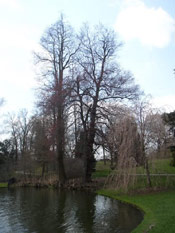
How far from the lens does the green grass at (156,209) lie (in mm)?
7598

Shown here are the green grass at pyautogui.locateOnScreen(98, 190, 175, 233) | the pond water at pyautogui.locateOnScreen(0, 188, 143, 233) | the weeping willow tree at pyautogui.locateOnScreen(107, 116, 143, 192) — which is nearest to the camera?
the green grass at pyautogui.locateOnScreen(98, 190, 175, 233)

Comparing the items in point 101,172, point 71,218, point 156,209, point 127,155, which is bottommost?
point 71,218

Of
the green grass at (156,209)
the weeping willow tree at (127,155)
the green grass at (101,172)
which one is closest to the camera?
the green grass at (156,209)

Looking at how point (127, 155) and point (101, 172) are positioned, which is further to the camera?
point (101, 172)

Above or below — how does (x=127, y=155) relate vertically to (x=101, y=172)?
above

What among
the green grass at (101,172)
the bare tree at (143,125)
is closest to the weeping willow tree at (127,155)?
the bare tree at (143,125)

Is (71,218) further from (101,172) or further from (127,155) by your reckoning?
(101,172)

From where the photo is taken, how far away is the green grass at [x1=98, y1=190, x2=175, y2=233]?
7598 mm

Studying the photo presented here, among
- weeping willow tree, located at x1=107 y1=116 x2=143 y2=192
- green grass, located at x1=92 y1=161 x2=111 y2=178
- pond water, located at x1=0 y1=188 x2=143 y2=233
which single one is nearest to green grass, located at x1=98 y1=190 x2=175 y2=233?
pond water, located at x1=0 y1=188 x2=143 y2=233

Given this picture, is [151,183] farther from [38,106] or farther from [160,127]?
[38,106]

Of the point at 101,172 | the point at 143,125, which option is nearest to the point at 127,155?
the point at 143,125

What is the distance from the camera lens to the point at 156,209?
1038 centimetres

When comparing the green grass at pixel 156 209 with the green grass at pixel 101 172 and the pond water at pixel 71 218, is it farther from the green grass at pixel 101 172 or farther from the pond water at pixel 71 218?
the green grass at pixel 101 172

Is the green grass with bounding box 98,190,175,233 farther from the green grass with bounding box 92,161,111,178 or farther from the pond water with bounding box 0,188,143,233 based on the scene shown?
the green grass with bounding box 92,161,111,178
